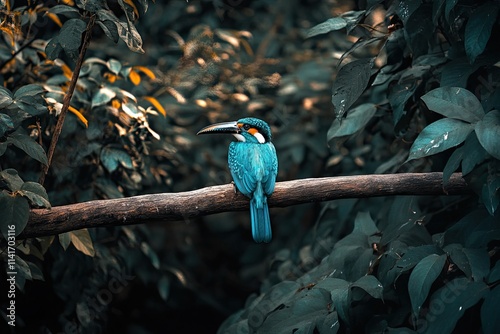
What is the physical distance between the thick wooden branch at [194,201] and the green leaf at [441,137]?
0.35 metres

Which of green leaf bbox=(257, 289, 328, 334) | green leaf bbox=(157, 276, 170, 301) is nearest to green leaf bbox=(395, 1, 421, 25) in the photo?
green leaf bbox=(257, 289, 328, 334)

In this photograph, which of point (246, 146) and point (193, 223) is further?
point (193, 223)

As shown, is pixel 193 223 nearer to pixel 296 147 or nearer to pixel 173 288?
pixel 173 288

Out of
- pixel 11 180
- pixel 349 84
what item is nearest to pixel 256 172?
Result: pixel 349 84

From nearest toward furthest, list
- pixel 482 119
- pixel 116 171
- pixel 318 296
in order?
pixel 482 119, pixel 318 296, pixel 116 171

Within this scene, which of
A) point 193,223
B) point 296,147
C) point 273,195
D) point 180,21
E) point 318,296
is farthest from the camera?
point 193,223

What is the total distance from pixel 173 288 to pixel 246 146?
2.26m

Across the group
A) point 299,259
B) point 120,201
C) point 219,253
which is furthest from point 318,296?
point 219,253

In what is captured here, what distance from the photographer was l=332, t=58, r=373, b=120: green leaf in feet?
8.54

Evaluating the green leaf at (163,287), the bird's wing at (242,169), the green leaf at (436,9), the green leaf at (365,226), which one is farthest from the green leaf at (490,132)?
the green leaf at (163,287)

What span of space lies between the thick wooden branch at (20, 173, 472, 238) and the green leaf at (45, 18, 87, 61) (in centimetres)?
56

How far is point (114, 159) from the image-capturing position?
312 cm

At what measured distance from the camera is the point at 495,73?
256 cm

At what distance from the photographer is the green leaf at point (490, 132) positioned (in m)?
2.12
